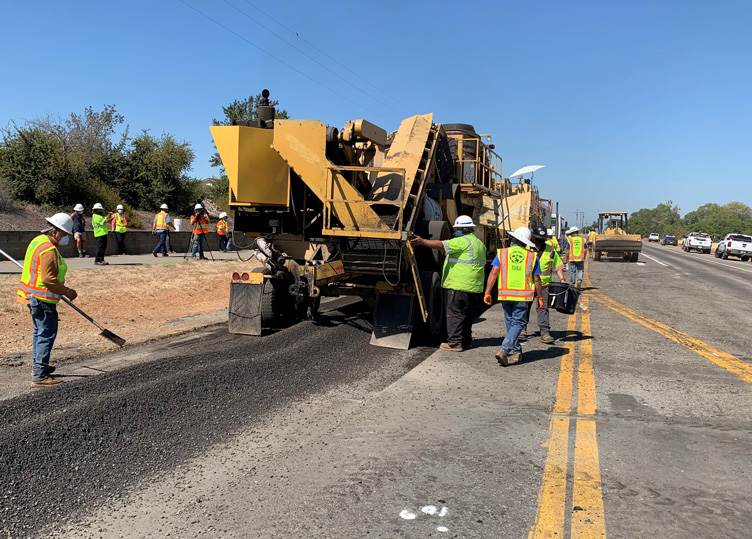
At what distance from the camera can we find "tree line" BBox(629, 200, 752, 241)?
93812mm

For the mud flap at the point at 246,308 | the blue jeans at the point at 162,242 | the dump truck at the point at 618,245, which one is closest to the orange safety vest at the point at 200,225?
the blue jeans at the point at 162,242

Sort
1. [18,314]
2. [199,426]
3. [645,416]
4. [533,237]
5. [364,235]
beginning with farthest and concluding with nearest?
A: [18,314]
[533,237]
[364,235]
[645,416]
[199,426]

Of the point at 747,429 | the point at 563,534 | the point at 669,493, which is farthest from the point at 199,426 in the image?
the point at 747,429

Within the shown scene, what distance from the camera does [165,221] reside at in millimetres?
17156

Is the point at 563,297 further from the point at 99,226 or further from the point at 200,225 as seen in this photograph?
the point at 200,225

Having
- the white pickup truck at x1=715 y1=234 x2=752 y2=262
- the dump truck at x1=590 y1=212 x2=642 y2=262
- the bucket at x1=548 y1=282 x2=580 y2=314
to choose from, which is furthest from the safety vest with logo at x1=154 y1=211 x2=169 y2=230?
the white pickup truck at x1=715 y1=234 x2=752 y2=262

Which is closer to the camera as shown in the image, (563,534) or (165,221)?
(563,534)

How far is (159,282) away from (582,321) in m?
8.91

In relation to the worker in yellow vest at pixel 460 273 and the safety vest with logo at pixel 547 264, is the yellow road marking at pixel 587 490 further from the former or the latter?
the safety vest with logo at pixel 547 264

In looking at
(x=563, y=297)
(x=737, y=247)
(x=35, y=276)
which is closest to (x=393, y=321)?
(x=563, y=297)

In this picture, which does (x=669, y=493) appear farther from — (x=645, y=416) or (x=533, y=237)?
(x=533, y=237)

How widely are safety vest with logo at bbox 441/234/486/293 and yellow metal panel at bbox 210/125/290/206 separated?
2.26 meters

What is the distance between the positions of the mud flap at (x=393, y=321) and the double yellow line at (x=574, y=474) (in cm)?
210

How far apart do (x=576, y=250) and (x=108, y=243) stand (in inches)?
525
